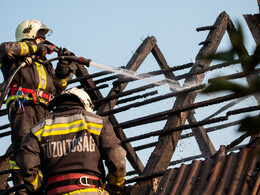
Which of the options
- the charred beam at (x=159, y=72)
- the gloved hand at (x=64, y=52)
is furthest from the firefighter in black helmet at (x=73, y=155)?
the charred beam at (x=159, y=72)

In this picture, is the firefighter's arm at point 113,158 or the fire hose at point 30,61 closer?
the firefighter's arm at point 113,158

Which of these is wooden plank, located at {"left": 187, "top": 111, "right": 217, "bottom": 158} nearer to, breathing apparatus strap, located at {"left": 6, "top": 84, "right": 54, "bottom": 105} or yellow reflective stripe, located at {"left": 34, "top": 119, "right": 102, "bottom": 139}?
breathing apparatus strap, located at {"left": 6, "top": 84, "right": 54, "bottom": 105}

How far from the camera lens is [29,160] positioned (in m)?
3.54

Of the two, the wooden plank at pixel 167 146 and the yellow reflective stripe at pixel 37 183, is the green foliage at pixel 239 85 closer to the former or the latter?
the yellow reflective stripe at pixel 37 183

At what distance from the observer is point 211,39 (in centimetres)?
743

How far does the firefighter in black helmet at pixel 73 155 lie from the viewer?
11.4 ft

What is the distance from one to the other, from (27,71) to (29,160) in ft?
7.20

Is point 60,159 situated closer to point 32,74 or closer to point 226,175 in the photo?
point 226,175

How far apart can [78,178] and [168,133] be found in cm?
235

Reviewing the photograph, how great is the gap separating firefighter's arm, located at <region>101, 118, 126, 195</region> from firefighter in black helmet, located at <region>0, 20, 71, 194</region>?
68.5 inches

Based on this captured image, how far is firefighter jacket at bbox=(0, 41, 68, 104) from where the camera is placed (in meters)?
5.34

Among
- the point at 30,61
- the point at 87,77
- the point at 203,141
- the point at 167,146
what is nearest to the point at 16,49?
the point at 30,61

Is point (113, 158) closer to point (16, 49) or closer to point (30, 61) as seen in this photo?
point (30, 61)

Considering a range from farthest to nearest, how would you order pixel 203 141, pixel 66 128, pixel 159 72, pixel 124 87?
1. pixel 203 141
2. pixel 159 72
3. pixel 124 87
4. pixel 66 128
